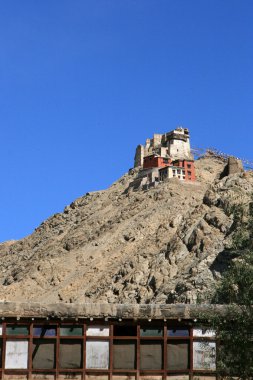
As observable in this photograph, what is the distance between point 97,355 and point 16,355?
3.09 m

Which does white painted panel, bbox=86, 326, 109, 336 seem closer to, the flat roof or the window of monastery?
the window of monastery

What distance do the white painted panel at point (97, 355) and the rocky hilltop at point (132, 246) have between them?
31.2m

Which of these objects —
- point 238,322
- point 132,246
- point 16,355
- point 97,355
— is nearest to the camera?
point 238,322

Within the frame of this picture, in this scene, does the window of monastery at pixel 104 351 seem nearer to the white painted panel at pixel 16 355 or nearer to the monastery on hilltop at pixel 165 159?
the white painted panel at pixel 16 355

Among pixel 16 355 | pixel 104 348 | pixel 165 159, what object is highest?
pixel 165 159

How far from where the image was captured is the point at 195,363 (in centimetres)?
3120

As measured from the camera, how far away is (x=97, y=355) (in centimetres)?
3078

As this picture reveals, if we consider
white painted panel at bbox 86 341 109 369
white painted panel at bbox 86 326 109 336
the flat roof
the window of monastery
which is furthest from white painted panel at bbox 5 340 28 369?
white painted panel at bbox 86 326 109 336

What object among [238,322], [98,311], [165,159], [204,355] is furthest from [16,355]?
[165,159]

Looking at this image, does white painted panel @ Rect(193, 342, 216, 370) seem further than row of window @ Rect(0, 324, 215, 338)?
No

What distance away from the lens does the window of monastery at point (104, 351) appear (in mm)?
30625

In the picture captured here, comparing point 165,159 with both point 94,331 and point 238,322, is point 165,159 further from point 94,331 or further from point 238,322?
point 238,322

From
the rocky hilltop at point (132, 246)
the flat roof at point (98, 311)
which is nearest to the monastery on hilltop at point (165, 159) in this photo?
the rocky hilltop at point (132, 246)

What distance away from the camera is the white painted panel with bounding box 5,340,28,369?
3053 centimetres
